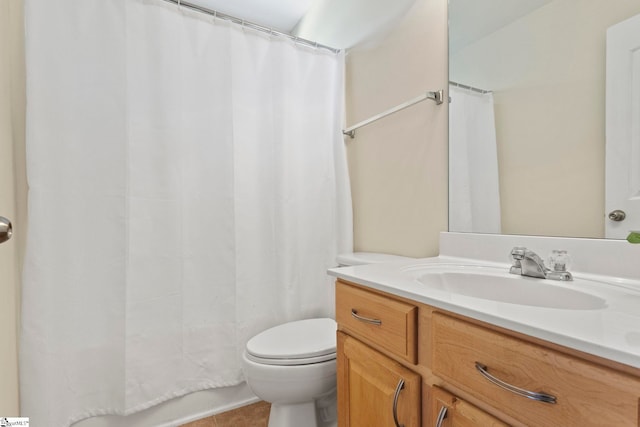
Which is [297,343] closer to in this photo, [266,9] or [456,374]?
[456,374]

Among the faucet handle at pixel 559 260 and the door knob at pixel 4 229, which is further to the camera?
the faucet handle at pixel 559 260

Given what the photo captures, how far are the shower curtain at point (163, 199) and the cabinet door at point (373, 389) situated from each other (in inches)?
29.5

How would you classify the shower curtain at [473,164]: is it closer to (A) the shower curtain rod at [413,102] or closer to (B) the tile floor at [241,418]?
(A) the shower curtain rod at [413,102]

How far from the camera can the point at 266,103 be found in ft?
5.26

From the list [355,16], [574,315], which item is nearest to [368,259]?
[574,315]

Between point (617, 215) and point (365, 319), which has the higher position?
point (617, 215)

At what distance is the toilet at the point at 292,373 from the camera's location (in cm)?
112

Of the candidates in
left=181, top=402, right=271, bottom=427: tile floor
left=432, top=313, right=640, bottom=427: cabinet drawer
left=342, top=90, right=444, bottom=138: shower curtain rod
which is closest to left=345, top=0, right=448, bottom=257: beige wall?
left=342, top=90, right=444, bottom=138: shower curtain rod

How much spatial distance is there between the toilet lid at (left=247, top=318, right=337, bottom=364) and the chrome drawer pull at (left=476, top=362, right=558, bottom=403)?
739mm

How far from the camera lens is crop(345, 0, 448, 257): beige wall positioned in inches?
49.3

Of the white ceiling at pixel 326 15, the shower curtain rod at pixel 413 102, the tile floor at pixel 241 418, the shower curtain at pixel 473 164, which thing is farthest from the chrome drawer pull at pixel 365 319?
the white ceiling at pixel 326 15

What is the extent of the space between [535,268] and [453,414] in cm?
44

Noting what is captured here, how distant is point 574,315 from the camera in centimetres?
→ 50

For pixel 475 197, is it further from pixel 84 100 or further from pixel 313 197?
pixel 84 100
